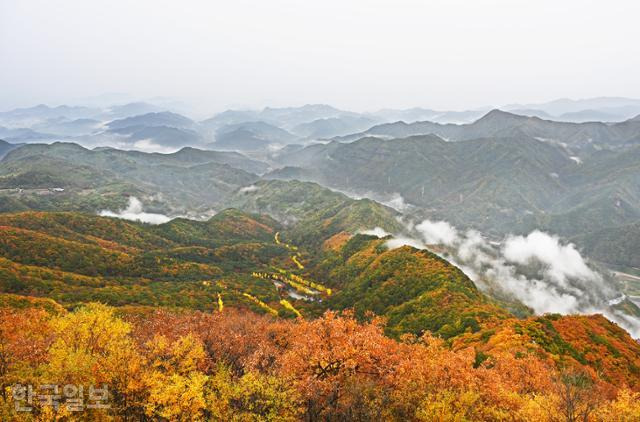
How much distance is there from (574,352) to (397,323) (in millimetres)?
59600

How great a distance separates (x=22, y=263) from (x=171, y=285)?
223 ft

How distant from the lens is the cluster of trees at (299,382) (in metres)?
46.1

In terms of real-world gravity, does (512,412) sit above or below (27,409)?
below

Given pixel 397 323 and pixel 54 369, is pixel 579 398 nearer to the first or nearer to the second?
pixel 54 369

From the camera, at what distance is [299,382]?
1983 inches

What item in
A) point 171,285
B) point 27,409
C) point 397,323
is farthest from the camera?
point 171,285

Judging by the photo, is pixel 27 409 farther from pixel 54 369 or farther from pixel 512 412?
pixel 512 412

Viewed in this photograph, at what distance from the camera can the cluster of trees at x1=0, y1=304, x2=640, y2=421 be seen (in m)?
46.1

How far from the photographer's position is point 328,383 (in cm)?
5081

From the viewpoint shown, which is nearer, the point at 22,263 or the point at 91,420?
the point at 91,420

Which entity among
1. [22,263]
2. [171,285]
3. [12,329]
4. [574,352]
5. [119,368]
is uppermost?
[119,368]

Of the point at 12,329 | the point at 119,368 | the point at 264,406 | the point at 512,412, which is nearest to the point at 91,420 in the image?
the point at 119,368

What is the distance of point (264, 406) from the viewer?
4897 cm

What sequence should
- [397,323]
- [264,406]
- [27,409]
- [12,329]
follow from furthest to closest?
1. [397,323]
2. [12,329]
3. [264,406]
4. [27,409]
